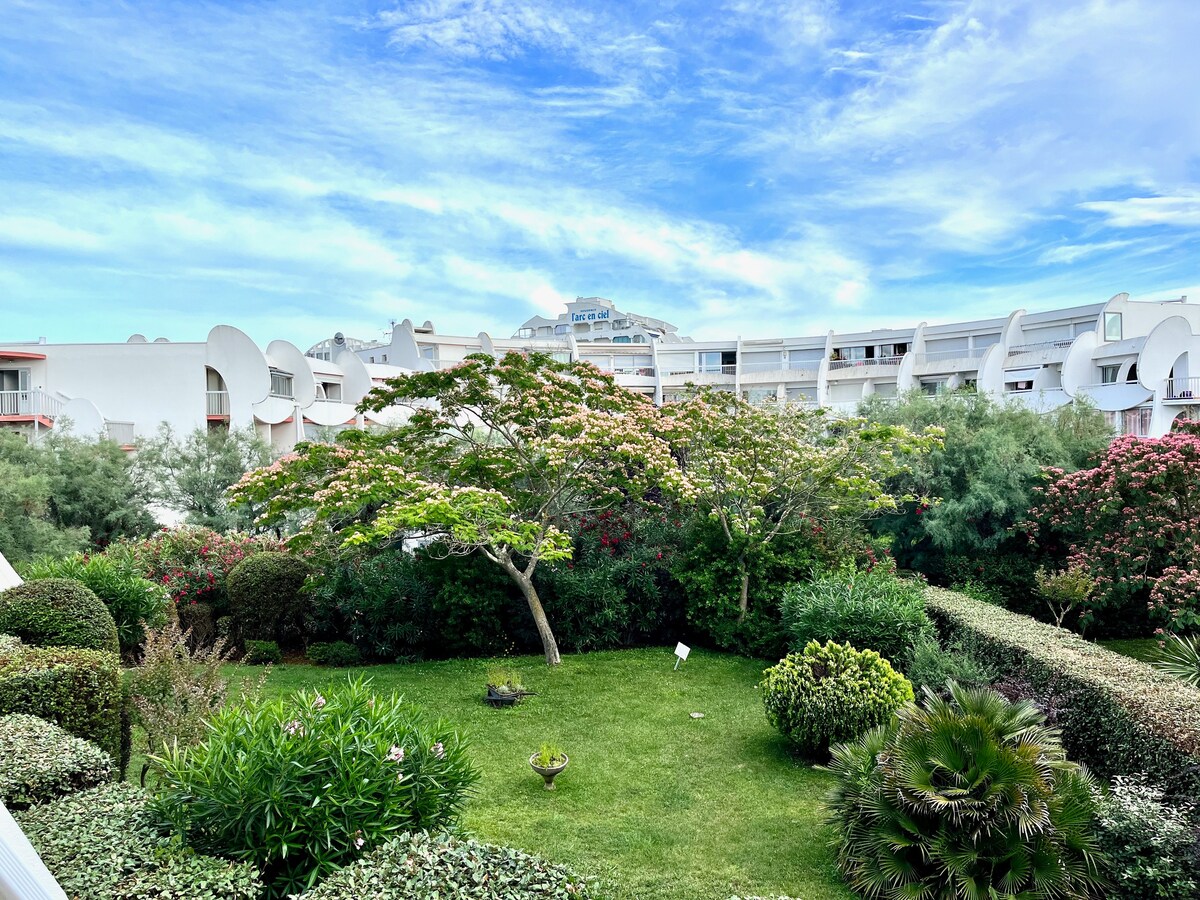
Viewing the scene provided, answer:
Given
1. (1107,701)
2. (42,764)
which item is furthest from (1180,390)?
(42,764)

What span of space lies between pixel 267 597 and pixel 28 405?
14.6m

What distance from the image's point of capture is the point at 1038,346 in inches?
1583

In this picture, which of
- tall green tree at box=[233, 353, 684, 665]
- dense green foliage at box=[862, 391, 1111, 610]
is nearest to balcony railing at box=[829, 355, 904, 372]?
dense green foliage at box=[862, 391, 1111, 610]

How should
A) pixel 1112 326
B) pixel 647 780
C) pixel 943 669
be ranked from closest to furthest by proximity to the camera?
pixel 647 780
pixel 943 669
pixel 1112 326

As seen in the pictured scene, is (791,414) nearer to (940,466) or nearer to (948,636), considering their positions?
(940,466)

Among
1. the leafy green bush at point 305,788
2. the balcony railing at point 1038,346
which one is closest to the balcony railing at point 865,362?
the balcony railing at point 1038,346

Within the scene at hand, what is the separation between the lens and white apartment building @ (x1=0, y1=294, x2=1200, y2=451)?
24.7m

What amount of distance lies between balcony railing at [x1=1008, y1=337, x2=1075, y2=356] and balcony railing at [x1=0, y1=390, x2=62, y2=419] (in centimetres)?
4238

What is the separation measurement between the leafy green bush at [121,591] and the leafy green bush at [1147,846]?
12478mm

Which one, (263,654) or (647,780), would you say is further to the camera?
(263,654)

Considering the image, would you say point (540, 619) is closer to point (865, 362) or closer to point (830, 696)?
point (830, 696)

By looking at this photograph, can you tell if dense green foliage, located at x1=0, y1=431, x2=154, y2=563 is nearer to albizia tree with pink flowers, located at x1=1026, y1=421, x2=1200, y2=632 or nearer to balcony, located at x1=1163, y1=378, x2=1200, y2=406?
albizia tree with pink flowers, located at x1=1026, y1=421, x2=1200, y2=632

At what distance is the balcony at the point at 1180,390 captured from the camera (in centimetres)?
2914

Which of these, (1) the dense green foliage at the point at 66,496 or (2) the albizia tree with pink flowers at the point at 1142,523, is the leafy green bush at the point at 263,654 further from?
(2) the albizia tree with pink flowers at the point at 1142,523
